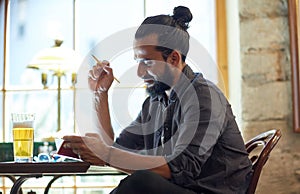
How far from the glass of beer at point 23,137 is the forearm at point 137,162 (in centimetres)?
44

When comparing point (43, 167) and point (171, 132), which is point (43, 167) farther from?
point (171, 132)

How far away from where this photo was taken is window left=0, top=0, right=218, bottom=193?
327cm

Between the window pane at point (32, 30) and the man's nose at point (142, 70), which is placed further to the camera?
the window pane at point (32, 30)

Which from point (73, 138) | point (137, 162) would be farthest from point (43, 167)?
point (137, 162)

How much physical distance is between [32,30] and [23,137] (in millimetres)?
1546

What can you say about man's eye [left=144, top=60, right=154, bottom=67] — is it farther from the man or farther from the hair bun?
the hair bun

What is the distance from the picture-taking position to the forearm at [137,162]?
5.24ft

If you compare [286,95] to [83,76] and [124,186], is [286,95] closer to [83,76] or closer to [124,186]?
[83,76]

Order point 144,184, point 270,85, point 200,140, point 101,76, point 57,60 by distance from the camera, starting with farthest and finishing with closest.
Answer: point 57,60
point 270,85
point 101,76
point 200,140
point 144,184

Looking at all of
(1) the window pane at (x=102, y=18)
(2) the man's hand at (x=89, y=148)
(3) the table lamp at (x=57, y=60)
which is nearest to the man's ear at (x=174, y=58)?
(2) the man's hand at (x=89, y=148)

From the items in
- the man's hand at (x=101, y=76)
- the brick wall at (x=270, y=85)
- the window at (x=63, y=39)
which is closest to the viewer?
the man's hand at (x=101, y=76)

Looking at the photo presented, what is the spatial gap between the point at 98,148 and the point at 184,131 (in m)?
0.27

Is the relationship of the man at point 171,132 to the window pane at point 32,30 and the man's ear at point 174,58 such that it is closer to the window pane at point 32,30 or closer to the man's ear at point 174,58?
the man's ear at point 174,58

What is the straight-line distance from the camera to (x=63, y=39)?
3.33 meters
